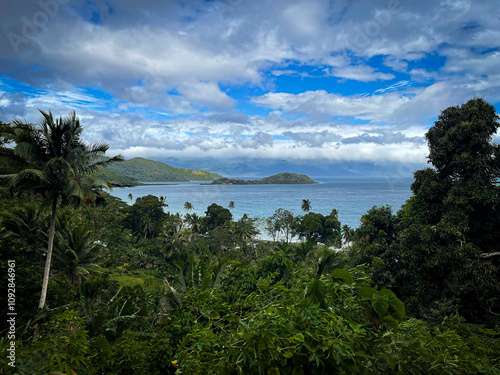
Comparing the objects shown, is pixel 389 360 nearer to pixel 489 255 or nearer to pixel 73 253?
pixel 489 255

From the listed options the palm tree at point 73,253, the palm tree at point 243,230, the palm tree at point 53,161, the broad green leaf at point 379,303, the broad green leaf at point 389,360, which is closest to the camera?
the broad green leaf at point 389,360

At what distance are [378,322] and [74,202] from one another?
1097cm

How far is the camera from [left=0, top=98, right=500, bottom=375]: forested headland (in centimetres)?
151

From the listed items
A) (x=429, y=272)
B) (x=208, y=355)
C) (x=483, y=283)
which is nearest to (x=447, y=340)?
(x=208, y=355)

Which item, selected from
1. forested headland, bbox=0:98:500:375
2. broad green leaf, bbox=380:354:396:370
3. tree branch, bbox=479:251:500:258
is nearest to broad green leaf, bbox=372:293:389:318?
forested headland, bbox=0:98:500:375

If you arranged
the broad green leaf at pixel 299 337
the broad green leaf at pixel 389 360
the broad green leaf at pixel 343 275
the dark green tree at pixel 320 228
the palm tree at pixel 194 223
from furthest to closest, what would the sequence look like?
1. the dark green tree at pixel 320 228
2. the palm tree at pixel 194 223
3. the broad green leaf at pixel 343 275
4. the broad green leaf at pixel 389 360
5. the broad green leaf at pixel 299 337

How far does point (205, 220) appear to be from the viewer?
50688 mm

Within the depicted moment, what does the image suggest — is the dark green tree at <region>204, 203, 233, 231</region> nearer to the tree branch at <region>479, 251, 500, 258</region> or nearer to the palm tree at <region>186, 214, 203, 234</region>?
the palm tree at <region>186, 214, 203, 234</region>

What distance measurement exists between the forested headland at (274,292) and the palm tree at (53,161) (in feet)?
0.15

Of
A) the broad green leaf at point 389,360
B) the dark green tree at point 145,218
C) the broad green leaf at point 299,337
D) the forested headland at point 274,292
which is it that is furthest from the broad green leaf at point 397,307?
the dark green tree at point 145,218

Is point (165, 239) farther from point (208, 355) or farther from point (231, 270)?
point (208, 355)

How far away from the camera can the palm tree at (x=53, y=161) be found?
8.93 m

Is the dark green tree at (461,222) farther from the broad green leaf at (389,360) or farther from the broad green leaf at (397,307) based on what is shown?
the broad green leaf at (389,360)

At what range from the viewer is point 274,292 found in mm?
2244
